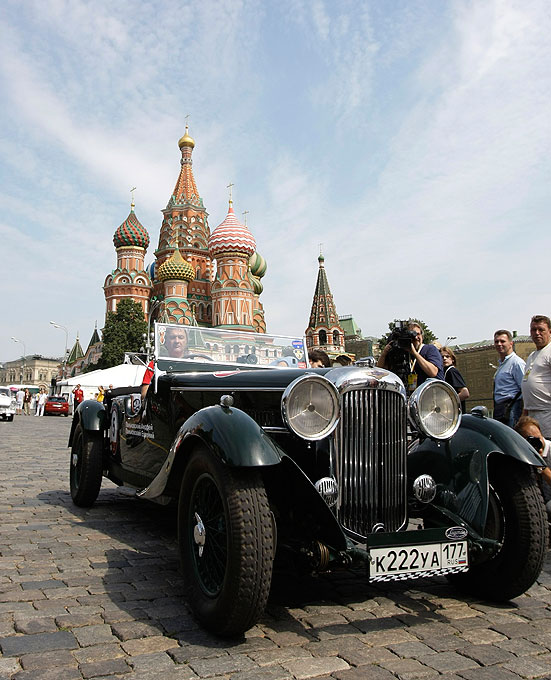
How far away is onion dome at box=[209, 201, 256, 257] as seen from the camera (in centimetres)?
5475

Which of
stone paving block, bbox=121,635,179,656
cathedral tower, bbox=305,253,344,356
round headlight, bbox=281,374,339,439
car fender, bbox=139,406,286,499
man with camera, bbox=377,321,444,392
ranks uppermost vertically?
cathedral tower, bbox=305,253,344,356

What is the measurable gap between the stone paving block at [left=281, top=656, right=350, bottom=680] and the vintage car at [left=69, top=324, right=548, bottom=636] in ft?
0.89

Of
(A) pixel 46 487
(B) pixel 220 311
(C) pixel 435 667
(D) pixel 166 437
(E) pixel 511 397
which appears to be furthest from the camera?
(B) pixel 220 311

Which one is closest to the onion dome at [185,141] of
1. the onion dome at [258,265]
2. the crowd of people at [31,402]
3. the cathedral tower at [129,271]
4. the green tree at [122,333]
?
the cathedral tower at [129,271]

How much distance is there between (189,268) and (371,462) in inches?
2055

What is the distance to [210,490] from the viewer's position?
311cm

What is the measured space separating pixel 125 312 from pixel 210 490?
4827cm

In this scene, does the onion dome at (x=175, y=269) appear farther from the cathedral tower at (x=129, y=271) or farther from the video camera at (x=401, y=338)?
the video camera at (x=401, y=338)

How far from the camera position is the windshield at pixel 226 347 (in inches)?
203

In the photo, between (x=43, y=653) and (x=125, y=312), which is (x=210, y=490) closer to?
(x=43, y=653)

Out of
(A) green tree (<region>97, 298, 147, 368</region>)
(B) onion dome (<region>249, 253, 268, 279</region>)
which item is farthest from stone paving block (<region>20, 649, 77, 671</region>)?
(B) onion dome (<region>249, 253, 268, 279</region>)

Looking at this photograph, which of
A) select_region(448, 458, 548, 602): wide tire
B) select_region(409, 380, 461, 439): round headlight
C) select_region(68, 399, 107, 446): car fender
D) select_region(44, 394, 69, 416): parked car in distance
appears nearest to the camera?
select_region(448, 458, 548, 602): wide tire

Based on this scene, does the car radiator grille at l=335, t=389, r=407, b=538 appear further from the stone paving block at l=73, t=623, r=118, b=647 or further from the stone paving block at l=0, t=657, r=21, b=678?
the stone paving block at l=0, t=657, r=21, b=678

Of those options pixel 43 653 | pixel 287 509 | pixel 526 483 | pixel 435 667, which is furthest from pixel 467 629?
pixel 43 653
